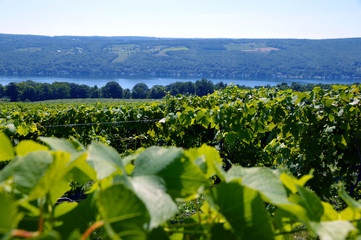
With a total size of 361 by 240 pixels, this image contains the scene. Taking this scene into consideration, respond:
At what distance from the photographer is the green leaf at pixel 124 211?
1.28 feet

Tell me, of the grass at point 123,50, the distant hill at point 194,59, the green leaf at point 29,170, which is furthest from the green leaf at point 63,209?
the grass at point 123,50

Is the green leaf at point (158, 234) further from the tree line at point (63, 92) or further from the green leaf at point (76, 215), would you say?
the tree line at point (63, 92)

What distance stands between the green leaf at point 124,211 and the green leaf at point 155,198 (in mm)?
13

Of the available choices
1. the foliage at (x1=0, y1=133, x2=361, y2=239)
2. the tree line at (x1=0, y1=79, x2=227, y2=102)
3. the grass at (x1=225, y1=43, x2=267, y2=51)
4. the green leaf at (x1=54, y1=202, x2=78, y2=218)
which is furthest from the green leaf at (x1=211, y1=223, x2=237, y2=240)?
the grass at (x1=225, y1=43, x2=267, y2=51)

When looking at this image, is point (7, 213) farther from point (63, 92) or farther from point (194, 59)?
point (194, 59)

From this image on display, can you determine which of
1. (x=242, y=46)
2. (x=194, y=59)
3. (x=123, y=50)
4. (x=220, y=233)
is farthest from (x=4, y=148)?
(x=242, y=46)

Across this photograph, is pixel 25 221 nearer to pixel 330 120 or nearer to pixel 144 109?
pixel 330 120

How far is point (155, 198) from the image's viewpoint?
0.40 metres

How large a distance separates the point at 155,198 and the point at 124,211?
5 centimetres

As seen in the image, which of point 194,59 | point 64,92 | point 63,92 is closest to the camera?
point 63,92

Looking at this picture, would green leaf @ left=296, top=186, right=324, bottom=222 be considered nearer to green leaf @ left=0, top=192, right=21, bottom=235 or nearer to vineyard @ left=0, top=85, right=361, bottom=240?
vineyard @ left=0, top=85, right=361, bottom=240

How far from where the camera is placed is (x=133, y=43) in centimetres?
18175

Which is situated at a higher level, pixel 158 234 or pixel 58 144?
pixel 58 144

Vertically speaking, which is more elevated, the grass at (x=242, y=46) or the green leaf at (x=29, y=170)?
the grass at (x=242, y=46)
